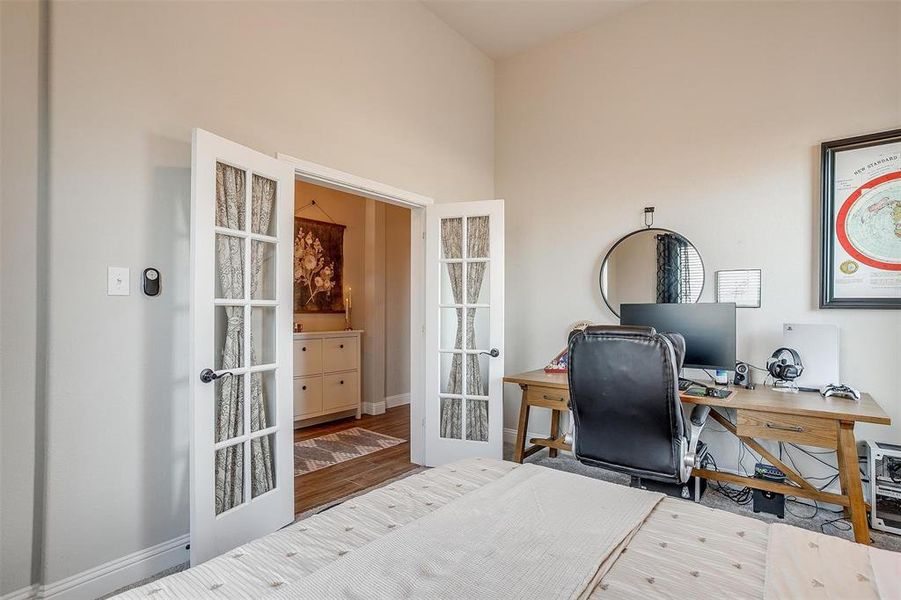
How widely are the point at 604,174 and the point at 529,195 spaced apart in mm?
692

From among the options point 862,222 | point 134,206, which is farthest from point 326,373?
point 862,222

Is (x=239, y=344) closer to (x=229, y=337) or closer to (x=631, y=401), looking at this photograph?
(x=229, y=337)

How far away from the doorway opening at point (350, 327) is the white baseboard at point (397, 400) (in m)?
0.01

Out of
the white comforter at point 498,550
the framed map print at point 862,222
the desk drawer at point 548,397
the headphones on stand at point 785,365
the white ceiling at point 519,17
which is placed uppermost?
the white ceiling at point 519,17

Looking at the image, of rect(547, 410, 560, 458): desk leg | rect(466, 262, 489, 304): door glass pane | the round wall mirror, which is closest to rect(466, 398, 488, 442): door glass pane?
rect(547, 410, 560, 458): desk leg

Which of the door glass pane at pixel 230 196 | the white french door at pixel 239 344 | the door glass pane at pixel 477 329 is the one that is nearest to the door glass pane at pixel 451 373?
the door glass pane at pixel 477 329

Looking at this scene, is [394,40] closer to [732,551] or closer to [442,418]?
[442,418]

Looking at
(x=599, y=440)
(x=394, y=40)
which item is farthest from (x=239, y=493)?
(x=394, y=40)

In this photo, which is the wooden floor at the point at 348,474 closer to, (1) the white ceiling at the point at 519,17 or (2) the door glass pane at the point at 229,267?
(2) the door glass pane at the point at 229,267

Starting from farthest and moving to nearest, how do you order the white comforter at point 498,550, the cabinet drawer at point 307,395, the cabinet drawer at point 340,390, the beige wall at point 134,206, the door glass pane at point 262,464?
the cabinet drawer at point 340,390 → the cabinet drawer at point 307,395 → the door glass pane at point 262,464 → the beige wall at point 134,206 → the white comforter at point 498,550

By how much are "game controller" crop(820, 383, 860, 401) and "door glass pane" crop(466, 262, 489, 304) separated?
2174 millimetres

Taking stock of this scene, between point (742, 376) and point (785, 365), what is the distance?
247 millimetres

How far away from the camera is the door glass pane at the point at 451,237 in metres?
3.58

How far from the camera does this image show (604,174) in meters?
3.71
